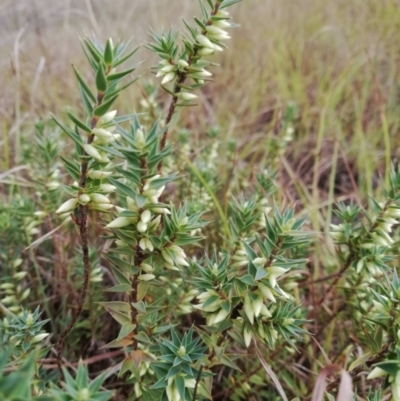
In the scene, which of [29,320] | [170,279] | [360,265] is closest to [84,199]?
[29,320]

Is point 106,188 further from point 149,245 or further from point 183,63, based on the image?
point 183,63

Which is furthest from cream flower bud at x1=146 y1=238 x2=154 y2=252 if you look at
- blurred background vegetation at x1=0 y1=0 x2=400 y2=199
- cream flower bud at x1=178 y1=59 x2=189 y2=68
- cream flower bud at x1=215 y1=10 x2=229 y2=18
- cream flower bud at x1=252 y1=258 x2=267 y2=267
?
blurred background vegetation at x1=0 y1=0 x2=400 y2=199

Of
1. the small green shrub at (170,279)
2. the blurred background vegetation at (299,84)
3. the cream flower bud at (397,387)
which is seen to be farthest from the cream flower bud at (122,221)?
the blurred background vegetation at (299,84)

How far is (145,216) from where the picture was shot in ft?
2.72

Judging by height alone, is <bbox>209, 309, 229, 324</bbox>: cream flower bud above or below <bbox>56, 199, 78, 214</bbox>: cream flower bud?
below

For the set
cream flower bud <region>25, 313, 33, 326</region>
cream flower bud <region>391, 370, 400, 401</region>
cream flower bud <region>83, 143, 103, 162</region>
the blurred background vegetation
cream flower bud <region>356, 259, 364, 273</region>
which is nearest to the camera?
cream flower bud <region>83, 143, 103, 162</region>

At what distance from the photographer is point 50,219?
1.64 m

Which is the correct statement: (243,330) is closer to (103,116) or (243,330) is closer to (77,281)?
(103,116)

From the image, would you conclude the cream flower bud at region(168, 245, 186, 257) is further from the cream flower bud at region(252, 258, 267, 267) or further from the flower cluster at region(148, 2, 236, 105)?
the flower cluster at region(148, 2, 236, 105)

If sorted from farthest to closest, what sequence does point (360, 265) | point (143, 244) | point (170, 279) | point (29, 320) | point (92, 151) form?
point (170, 279) < point (360, 265) < point (29, 320) < point (143, 244) < point (92, 151)

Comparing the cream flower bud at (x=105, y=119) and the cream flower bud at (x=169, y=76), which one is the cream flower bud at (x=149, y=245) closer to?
the cream flower bud at (x=105, y=119)

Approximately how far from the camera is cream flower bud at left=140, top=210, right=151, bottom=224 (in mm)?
824

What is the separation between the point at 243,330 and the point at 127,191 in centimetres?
42

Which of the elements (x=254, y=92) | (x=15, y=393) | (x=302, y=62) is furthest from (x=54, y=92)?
(x=15, y=393)
